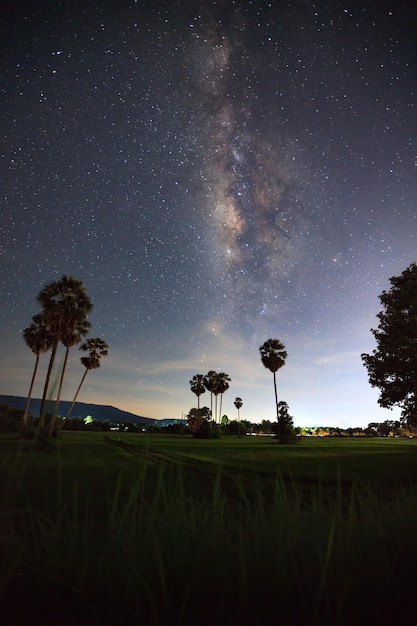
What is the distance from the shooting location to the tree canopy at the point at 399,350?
24781mm

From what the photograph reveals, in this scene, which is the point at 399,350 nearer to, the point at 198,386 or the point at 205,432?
the point at 205,432

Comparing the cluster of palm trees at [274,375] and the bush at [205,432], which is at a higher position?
the cluster of palm trees at [274,375]

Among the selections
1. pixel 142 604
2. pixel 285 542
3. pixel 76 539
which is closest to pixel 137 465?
pixel 76 539

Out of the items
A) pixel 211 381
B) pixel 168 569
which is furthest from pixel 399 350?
pixel 211 381

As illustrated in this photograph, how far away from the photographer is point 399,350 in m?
25.0

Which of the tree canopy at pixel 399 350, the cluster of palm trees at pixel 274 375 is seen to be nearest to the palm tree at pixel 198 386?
the cluster of palm trees at pixel 274 375

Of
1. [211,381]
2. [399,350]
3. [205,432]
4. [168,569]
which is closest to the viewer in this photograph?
[168,569]

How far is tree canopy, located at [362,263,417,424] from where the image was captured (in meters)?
24.8

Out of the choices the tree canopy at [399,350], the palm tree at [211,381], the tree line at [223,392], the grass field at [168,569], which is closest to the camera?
the grass field at [168,569]

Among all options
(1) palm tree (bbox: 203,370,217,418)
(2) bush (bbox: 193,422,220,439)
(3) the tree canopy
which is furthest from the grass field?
(1) palm tree (bbox: 203,370,217,418)

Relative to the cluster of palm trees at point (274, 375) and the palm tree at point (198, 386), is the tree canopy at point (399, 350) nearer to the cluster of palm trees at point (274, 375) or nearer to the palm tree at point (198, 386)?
the cluster of palm trees at point (274, 375)

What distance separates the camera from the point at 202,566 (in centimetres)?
200

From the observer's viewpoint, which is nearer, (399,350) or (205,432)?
(399,350)

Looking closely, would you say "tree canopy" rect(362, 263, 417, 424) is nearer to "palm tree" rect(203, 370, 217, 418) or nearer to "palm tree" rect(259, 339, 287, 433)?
"palm tree" rect(259, 339, 287, 433)
